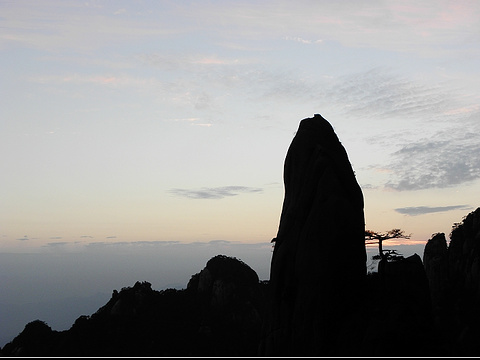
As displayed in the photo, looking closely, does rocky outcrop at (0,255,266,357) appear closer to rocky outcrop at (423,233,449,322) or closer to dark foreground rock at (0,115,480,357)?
rocky outcrop at (423,233,449,322)

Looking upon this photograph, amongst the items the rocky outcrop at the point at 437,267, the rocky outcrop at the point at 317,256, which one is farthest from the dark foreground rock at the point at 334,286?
the rocky outcrop at the point at 437,267

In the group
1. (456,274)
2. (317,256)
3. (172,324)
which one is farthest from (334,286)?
(172,324)

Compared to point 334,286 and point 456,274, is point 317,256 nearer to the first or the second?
point 334,286

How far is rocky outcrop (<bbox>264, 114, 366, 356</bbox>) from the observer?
32.6 m

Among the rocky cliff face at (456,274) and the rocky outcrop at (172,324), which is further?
the rocky outcrop at (172,324)

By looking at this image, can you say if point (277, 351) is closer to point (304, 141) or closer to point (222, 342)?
point (304, 141)

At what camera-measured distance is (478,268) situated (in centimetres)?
7712

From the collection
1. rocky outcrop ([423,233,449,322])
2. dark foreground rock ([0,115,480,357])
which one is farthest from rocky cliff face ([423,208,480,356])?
dark foreground rock ([0,115,480,357])

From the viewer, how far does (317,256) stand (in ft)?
111

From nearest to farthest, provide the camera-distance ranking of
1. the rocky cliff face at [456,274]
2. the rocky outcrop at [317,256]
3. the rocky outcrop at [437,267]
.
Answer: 1. the rocky outcrop at [317,256]
2. the rocky cliff face at [456,274]
3. the rocky outcrop at [437,267]

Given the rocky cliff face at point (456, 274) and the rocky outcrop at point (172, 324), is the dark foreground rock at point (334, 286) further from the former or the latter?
the rocky outcrop at point (172, 324)

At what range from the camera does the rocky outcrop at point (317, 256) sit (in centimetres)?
3256

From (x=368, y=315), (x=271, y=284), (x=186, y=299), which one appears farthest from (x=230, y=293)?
(x=368, y=315)

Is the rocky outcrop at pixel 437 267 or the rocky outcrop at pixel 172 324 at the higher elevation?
the rocky outcrop at pixel 437 267
